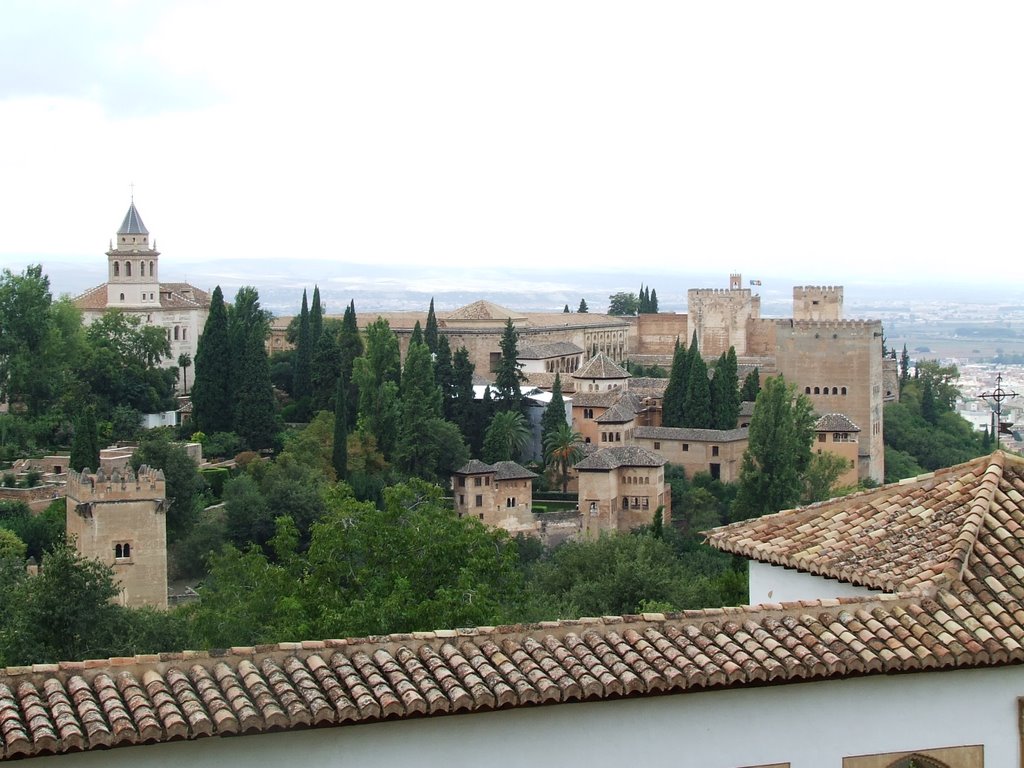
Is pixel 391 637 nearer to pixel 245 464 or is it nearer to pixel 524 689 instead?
pixel 524 689

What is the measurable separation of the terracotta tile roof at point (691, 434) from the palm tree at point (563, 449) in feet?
6.32

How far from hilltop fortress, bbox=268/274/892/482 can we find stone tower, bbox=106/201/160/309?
22.2 ft

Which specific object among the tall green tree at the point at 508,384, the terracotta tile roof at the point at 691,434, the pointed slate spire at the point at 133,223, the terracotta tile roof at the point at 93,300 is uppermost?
the pointed slate spire at the point at 133,223

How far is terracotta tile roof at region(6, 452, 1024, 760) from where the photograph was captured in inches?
257

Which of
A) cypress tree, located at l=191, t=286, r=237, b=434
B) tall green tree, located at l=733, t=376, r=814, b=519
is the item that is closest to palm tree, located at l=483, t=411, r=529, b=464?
tall green tree, located at l=733, t=376, r=814, b=519

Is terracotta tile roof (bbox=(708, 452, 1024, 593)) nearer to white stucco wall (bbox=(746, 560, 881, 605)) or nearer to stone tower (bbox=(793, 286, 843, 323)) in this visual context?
white stucco wall (bbox=(746, 560, 881, 605))

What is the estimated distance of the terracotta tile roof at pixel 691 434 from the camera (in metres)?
44.3

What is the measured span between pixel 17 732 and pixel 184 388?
41.5 meters

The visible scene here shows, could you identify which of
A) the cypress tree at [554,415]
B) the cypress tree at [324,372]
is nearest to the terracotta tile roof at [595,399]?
the cypress tree at [554,415]

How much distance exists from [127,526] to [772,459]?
16155 mm

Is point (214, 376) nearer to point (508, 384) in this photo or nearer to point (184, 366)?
point (184, 366)

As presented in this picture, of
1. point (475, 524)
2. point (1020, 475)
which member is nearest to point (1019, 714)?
point (1020, 475)

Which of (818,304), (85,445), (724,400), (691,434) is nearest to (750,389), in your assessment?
(724,400)

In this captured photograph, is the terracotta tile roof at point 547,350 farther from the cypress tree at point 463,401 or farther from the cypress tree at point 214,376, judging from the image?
the cypress tree at point 214,376
